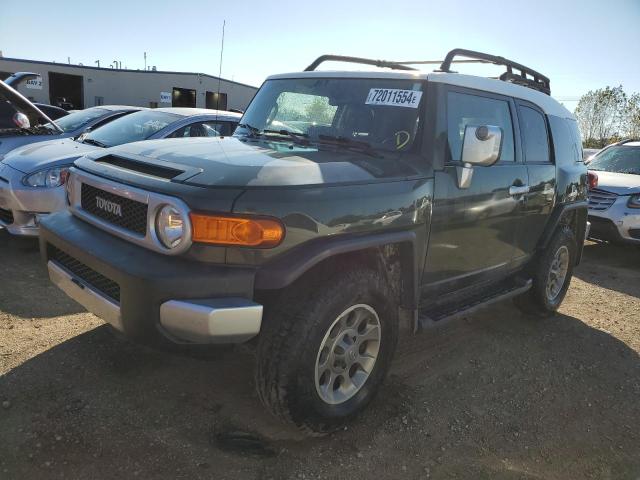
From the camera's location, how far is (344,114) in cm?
341

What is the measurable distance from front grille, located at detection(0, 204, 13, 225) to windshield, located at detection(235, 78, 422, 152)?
2977 millimetres

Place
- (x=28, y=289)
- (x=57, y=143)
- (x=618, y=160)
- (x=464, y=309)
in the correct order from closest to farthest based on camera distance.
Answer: (x=464, y=309) < (x=28, y=289) < (x=57, y=143) < (x=618, y=160)

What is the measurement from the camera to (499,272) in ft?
13.2

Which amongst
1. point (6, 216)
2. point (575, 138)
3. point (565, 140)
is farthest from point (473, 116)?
point (6, 216)

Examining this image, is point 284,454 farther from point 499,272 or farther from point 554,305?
point 554,305

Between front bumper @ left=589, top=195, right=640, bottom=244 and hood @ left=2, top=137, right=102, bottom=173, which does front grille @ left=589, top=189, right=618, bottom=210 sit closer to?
front bumper @ left=589, top=195, right=640, bottom=244

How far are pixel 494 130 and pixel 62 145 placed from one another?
506 cm

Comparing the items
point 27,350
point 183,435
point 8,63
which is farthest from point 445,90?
point 8,63

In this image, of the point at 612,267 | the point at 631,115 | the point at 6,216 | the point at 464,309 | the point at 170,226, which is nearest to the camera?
the point at 170,226

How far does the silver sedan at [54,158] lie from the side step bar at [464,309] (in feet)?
10.7

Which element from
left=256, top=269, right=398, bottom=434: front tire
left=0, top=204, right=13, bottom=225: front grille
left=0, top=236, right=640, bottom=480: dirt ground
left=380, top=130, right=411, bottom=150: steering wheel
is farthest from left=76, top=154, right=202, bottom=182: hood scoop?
left=0, top=204, right=13, bottom=225: front grille

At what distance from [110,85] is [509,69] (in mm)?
37697

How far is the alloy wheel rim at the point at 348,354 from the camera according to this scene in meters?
2.71

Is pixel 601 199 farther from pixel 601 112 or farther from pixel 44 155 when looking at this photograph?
pixel 601 112
